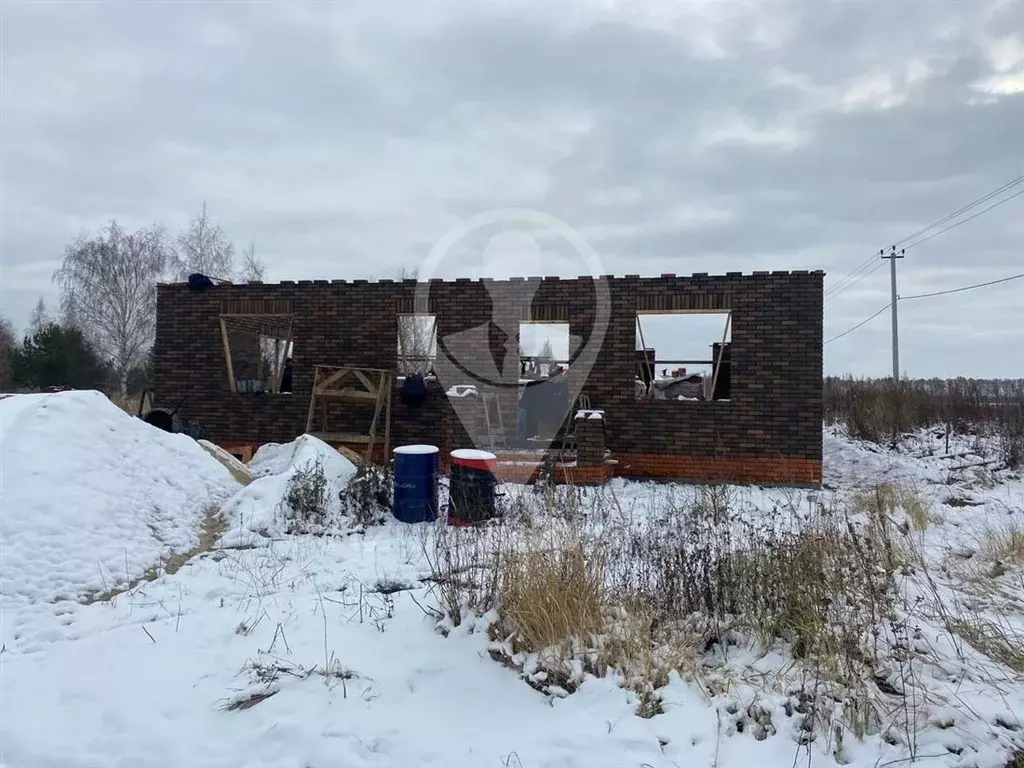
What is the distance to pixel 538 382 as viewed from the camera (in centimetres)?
1241

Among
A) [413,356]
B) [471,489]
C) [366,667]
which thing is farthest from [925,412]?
[366,667]

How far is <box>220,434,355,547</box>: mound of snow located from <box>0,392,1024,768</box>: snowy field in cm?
27

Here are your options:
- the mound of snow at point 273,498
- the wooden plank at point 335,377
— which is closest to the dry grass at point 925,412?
the wooden plank at point 335,377

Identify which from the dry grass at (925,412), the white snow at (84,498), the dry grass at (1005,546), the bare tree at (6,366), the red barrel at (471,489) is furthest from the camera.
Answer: the bare tree at (6,366)

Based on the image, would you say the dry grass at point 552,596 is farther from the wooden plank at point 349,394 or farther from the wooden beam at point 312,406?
the wooden beam at point 312,406

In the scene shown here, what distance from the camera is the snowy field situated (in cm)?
298

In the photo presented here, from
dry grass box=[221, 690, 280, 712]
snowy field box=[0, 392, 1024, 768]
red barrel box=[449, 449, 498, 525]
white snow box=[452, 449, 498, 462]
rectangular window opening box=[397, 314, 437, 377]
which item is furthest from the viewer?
rectangular window opening box=[397, 314, 437, 377]

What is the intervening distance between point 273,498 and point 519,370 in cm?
518

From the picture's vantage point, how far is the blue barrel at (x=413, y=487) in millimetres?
7277

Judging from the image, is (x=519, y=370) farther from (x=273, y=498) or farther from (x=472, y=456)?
(x=273, y=498)

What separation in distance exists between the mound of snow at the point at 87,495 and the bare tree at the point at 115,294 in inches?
1056

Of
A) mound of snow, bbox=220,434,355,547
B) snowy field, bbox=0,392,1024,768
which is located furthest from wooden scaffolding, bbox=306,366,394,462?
snowy field, bbox=0,392,1024,768

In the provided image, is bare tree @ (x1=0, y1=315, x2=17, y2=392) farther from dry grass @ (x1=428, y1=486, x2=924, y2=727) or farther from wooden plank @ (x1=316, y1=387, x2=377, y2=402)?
dry grass @ (x1=428, y1=486, x2=924, y2=727)

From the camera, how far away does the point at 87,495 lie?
589cm
